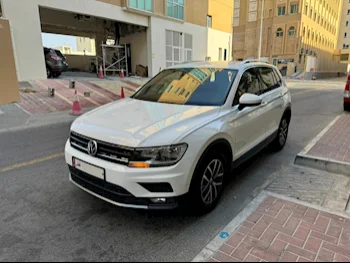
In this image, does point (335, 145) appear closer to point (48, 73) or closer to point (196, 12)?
point (48, 73)

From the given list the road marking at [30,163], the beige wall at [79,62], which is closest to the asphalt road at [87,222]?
the road marking at [30,163]

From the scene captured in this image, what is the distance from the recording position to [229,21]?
106 feet

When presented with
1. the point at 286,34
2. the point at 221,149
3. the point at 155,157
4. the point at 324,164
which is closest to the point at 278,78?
the point at 324,164

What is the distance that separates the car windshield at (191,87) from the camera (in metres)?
3.53

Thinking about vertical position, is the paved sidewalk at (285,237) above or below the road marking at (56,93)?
below

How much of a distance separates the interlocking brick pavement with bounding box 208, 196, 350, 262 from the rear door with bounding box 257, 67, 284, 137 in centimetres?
171

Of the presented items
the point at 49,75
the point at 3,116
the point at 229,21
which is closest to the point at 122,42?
the point at 49,75

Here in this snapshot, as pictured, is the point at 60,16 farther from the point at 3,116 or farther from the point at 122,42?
the point at 3,116

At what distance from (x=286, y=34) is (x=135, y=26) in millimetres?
33278

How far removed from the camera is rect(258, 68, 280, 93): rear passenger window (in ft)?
15.0

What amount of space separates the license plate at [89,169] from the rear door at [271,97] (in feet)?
9.14

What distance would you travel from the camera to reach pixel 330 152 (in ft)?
16.0

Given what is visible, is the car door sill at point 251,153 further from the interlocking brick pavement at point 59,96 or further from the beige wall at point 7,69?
the beige wall at point 7,69

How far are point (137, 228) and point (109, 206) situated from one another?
574 millimetres
